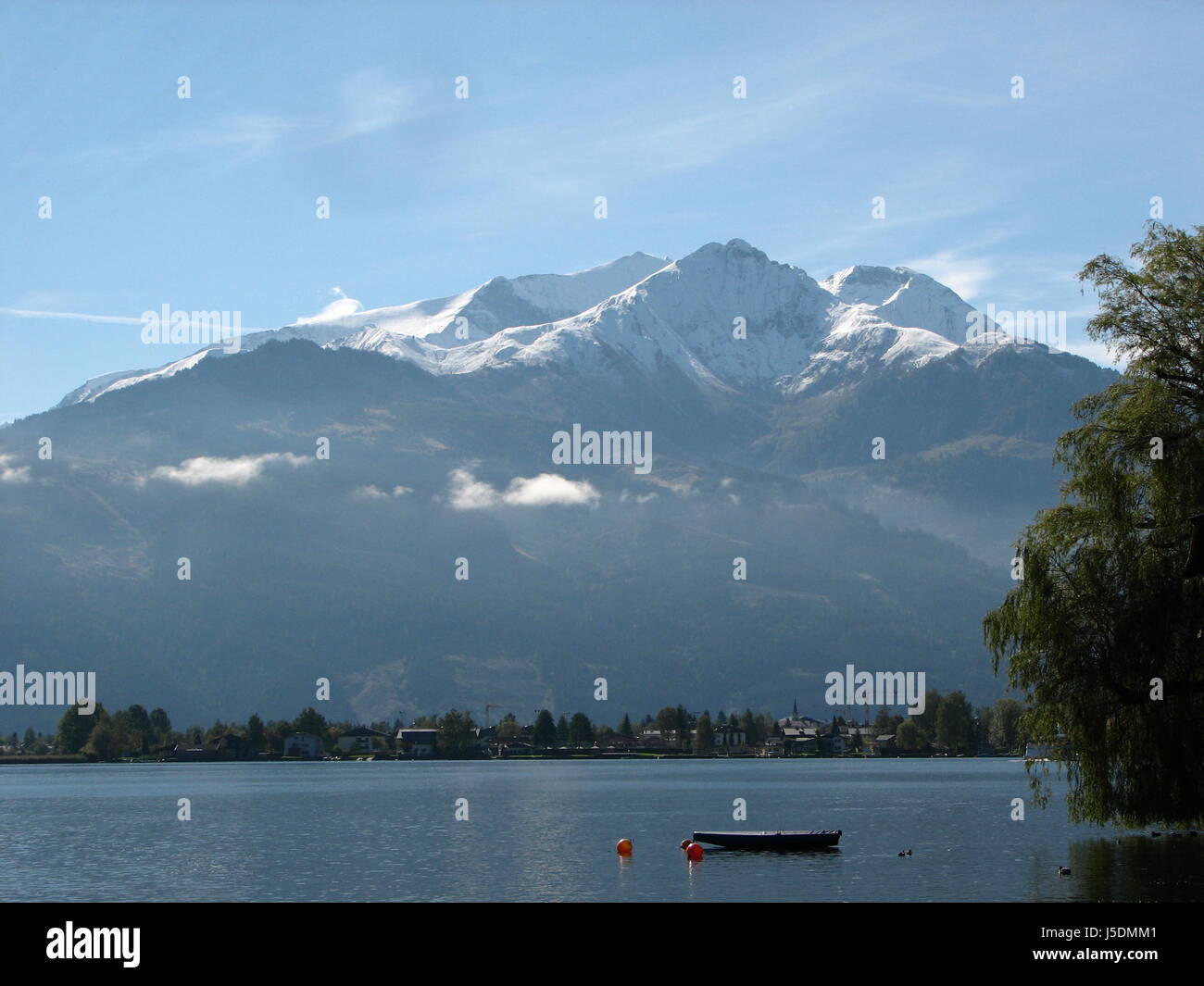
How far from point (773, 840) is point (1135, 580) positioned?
4323cm

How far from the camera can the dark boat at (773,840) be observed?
93125 millimetres

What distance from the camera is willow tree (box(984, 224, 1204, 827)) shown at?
182 feet

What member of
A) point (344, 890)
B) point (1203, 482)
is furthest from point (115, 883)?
point (1203, 482)

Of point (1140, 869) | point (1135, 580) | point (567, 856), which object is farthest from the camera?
point (567, 856)

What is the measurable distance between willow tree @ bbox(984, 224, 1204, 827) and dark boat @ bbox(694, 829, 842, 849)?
116 ft

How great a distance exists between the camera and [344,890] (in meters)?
73.4

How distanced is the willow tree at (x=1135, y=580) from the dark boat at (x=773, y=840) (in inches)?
1397

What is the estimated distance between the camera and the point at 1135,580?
56875 millimetres

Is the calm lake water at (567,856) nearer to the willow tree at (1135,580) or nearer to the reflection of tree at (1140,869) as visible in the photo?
the reflection of tree at (1140,869)

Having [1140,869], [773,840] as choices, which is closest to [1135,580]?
[1140,869]

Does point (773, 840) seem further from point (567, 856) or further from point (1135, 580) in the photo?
point (1135, 580)

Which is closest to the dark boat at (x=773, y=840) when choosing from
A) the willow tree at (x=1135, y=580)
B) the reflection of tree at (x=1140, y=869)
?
the reflection of tree at (x=1140, y=869)
